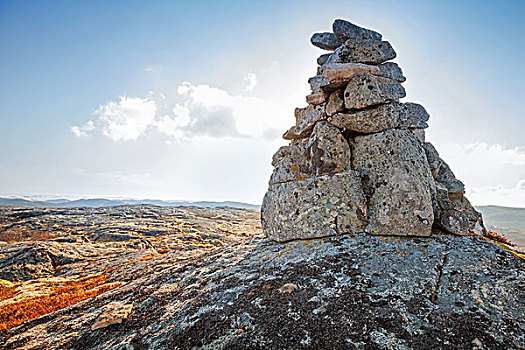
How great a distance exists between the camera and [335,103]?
40.4 feet

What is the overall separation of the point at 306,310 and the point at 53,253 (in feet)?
85.0

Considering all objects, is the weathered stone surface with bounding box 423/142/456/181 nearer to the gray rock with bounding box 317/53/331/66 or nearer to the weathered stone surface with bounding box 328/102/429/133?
the weathered stone surface with bounding box 328/102/429/133

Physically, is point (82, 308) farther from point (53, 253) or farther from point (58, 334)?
point (53, 253)

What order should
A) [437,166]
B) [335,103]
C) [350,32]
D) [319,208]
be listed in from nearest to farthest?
[319,208], [335,103], [437,166], [350,32]

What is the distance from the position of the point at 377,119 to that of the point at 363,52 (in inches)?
177

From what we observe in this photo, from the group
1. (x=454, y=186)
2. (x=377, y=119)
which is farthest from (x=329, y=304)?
(x=454, y=186)

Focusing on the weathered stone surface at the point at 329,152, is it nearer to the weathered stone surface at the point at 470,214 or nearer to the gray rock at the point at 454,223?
the gray rock at the point at 454,223

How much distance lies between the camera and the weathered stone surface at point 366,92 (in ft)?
36.7

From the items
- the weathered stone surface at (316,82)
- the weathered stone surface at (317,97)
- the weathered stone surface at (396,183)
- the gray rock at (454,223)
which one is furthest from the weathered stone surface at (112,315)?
the weathered stone surface at (316,82)

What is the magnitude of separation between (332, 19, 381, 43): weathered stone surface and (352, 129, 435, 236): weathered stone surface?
684 centimetres

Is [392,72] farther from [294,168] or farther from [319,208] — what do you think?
[319,208]

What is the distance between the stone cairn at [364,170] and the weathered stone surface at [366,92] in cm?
4

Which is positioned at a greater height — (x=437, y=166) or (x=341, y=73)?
(x=341, y=73)

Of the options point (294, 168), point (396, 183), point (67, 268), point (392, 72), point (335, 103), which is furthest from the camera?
point (67, 268)
